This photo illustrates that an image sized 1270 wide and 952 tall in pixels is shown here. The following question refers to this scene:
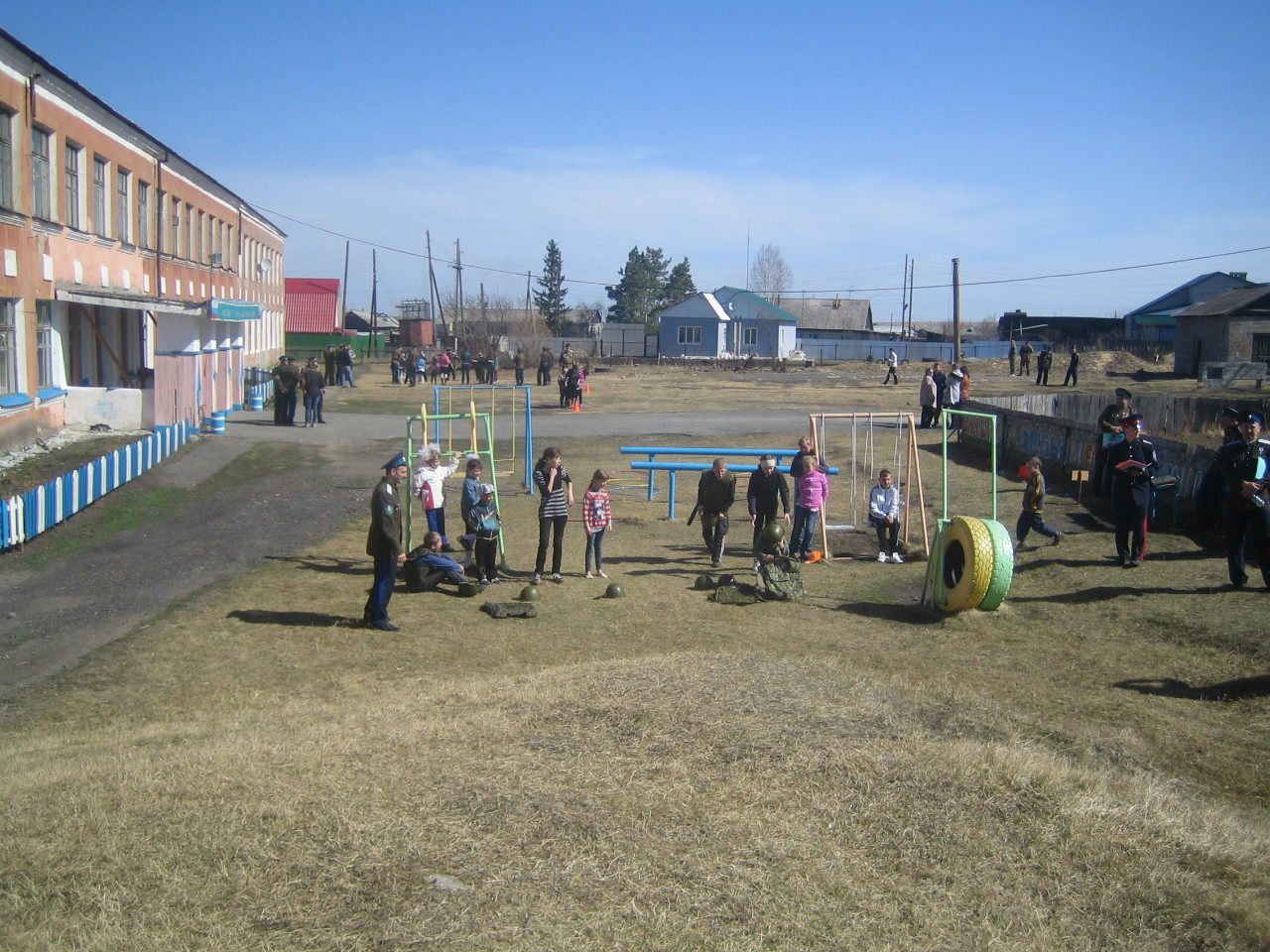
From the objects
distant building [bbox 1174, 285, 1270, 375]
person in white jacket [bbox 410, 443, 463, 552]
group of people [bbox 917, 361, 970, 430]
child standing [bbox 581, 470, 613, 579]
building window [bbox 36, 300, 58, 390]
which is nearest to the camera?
child standing [bbox 581, 470, 613, 579]

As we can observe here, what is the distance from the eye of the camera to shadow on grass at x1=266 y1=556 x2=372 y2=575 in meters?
13.2

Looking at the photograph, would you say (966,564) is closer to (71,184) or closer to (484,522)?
(484,522)

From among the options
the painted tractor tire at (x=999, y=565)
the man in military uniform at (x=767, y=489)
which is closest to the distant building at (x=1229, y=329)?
the man in military uniform at (x=767, y=489)

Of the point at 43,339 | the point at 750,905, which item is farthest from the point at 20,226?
the point at 750,905

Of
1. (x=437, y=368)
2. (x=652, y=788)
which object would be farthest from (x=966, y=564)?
(x=437, y=368)

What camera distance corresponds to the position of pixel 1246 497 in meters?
10.4

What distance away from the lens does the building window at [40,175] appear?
62.3ft

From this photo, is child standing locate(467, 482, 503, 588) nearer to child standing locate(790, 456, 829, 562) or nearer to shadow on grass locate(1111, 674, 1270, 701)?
child standing locate(790, 456, 829, 562)

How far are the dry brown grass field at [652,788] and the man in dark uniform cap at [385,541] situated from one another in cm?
24

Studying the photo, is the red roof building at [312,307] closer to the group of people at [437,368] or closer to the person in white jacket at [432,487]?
the group of people at [437,368]

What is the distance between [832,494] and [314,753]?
46.9 feet

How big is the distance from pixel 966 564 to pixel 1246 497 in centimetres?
283

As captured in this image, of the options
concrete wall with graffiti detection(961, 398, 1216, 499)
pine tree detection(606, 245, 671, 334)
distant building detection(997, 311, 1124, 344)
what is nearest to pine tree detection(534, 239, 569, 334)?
pine tree detection(606, 245, 671, 334)

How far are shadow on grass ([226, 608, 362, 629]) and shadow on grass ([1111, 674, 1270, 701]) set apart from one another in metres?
7.45
